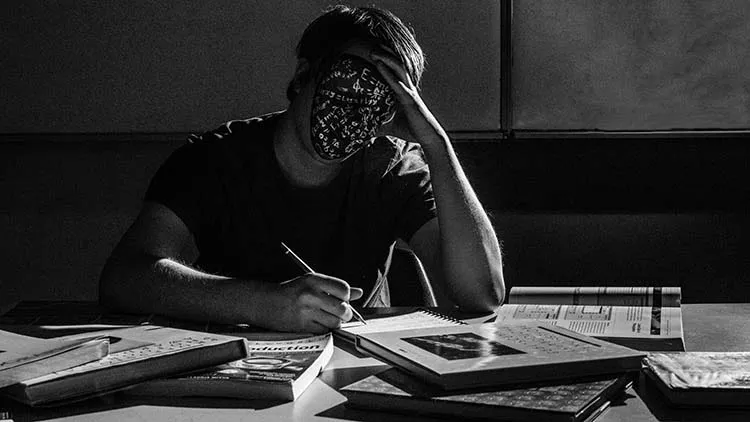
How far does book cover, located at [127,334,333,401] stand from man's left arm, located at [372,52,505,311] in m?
0.65

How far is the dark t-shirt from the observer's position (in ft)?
6.29

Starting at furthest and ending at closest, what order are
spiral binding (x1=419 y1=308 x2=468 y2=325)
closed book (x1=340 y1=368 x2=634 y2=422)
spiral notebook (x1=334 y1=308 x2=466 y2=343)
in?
1. spiral binding (x1=419 y1=308 x2=468 y2=325)
2. spiral notebook (x1=334 y1=308 x2=466 y2=343)
3. closed book (x1=340 y1=368 x2=634 y2=422)

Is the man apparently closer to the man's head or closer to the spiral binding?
the man's head

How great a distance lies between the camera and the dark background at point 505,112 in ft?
8.70

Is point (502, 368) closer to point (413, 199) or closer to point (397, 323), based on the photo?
point (397, 323)

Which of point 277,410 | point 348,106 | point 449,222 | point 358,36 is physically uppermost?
point 358,36

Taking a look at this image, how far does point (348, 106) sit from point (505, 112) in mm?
924

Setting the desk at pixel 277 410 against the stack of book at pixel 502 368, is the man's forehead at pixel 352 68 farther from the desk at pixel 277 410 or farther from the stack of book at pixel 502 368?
the desk at pixel 277 410

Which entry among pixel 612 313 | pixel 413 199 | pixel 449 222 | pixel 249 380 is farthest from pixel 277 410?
pixel 413 199

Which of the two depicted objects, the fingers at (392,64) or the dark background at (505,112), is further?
the dark background at (505,112)

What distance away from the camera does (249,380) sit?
105cm

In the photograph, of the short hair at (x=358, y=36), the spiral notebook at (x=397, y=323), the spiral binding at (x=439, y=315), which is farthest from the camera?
the short hair at (x=358, y=36)

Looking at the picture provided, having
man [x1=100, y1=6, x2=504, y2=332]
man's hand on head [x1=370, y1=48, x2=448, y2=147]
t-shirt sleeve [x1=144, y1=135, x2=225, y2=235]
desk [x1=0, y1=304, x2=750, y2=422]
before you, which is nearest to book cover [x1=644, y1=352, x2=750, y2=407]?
desk [x1=0, y1=304, x2=750, y2=422]

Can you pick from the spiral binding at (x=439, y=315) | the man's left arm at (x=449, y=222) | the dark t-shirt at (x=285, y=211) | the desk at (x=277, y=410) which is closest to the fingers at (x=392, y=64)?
the man's left arm at (x=449, y=222)
